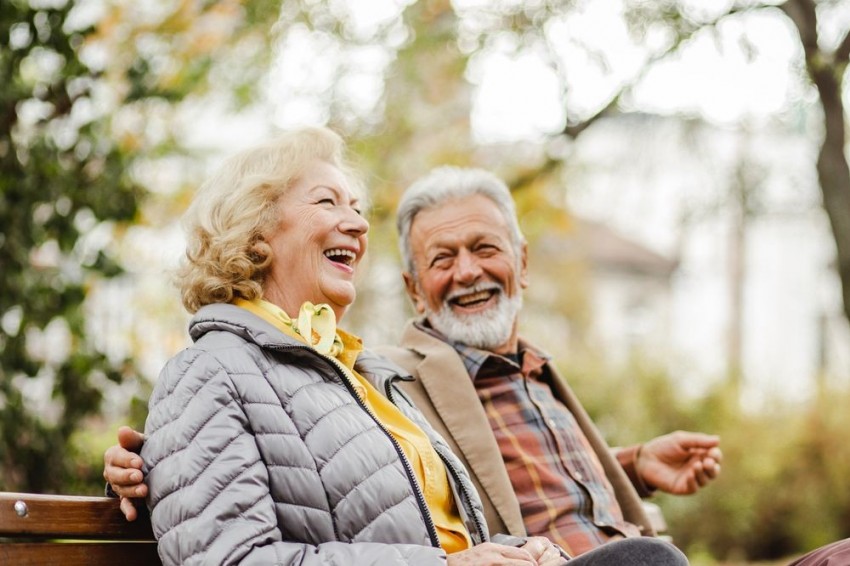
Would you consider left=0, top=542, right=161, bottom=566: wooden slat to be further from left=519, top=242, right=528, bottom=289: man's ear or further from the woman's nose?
left=519, top=242, right=528, bottom=289: man's ear

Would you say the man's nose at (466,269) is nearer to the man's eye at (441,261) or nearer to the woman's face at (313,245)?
the man's eye at (441,261)

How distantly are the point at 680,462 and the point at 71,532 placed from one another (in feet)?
6.91

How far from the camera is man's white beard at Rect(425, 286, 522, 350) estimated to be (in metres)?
3.22

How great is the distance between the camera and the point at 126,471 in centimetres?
193

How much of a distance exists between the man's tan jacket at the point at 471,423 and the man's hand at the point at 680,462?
165 millimetres

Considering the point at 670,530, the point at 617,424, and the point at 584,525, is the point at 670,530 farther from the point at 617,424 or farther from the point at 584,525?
the point at 584,525

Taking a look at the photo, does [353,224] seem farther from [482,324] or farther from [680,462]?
[680,462]

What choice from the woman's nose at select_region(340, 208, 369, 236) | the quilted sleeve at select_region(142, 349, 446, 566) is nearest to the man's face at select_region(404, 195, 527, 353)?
the woman's nose at select_region(340, 208, 369, 236)

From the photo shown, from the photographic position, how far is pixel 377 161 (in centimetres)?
794

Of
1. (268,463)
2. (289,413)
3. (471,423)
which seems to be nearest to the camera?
(268,463)

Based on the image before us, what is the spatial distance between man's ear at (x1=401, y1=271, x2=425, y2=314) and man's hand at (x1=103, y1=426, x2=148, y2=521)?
1.52m

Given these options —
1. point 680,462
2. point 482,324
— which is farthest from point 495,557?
point 680,462

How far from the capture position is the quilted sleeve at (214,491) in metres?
1.82

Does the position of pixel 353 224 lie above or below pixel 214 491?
above
